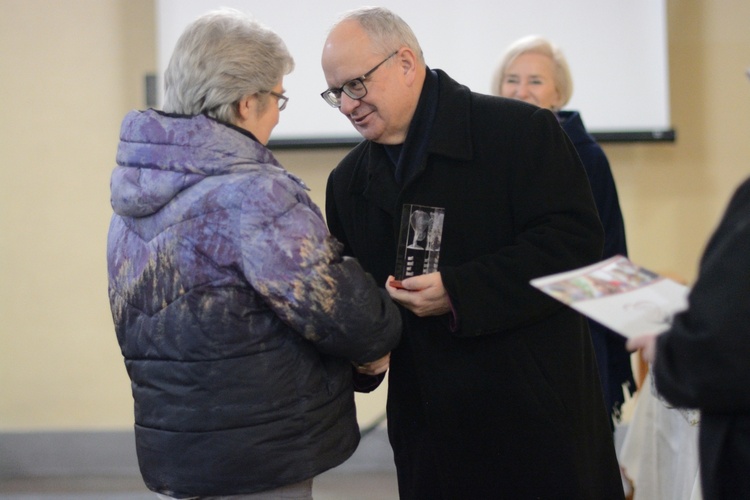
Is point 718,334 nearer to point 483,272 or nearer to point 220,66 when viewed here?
point 483,272

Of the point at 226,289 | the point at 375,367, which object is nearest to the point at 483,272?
the point at 375,367

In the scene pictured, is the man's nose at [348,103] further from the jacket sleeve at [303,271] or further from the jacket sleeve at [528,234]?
the jacket sleeve at [303,271]

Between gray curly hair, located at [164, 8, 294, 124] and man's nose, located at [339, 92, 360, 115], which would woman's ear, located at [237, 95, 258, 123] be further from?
man's nose, located at [339, 92, 360, 115]

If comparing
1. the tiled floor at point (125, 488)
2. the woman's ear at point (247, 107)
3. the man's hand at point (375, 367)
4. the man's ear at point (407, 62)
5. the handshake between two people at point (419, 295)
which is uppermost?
the man's ear at point (407, 62)

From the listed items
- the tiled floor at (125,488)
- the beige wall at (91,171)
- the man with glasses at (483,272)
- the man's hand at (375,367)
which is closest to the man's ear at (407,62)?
the man with glasses at (483,272)

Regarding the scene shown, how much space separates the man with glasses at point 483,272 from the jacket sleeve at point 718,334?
2.31ft

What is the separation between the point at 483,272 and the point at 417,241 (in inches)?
6.5

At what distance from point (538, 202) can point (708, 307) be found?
2.68ft

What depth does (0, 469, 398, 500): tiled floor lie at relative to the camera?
4.08 metres

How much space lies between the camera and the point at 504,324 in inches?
79.1

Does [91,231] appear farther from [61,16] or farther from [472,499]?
[472,499]

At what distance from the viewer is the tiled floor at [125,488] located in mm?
4082

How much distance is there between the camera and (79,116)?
4.33 m

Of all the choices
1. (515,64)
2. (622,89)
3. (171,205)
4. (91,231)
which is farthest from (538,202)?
(91,231)
